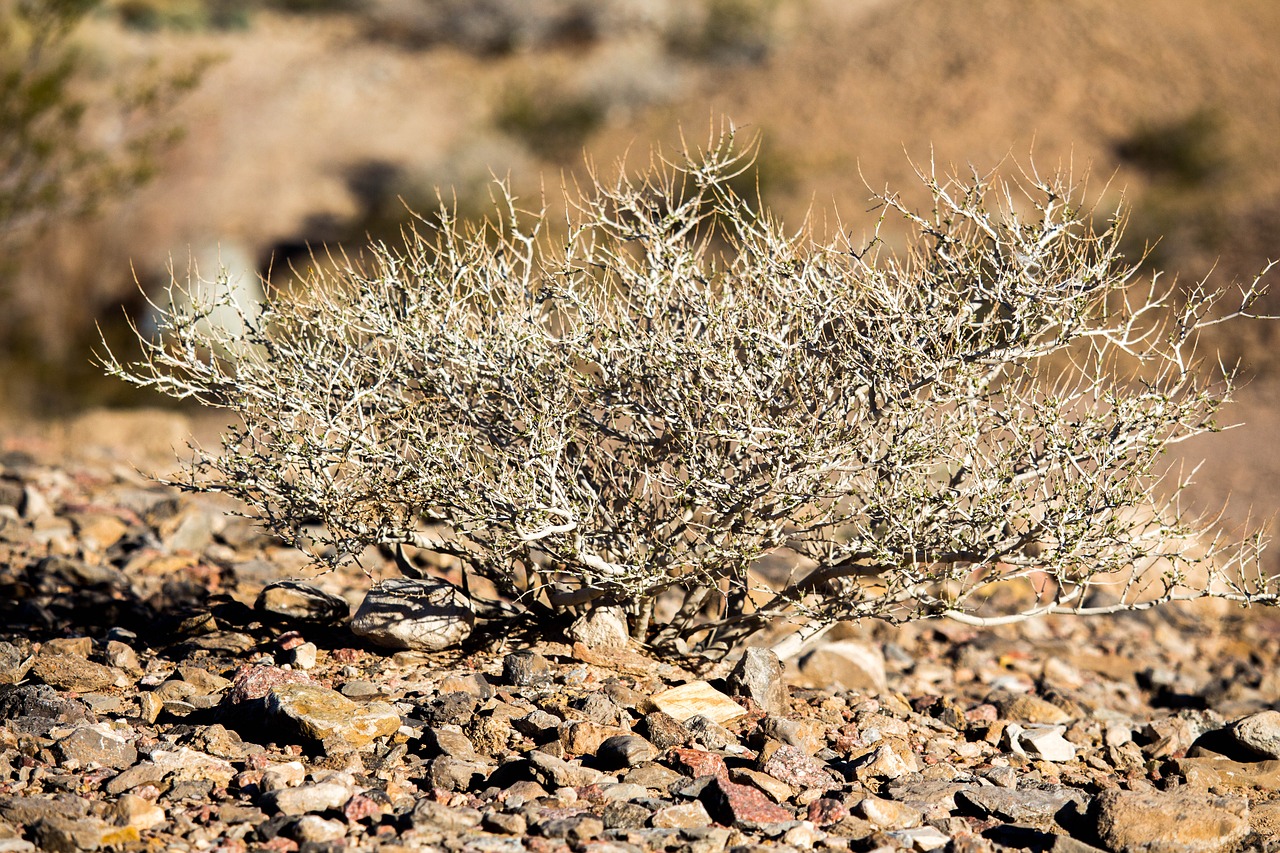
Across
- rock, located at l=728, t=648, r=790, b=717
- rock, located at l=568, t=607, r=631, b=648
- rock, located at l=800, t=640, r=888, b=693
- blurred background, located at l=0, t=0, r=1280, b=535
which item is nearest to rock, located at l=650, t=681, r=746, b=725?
rock, located at l=728, t=648, r=790, b=717

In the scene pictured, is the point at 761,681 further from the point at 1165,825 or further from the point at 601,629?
the point at 1165,825

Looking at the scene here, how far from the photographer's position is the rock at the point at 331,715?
161 inches

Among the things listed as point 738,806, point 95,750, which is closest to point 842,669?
point 738,806

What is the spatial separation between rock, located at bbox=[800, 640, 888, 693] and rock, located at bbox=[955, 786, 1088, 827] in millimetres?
1625

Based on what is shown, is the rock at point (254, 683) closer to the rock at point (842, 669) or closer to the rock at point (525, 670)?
the rock at point (525, 670)

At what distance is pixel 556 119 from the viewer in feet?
93.6

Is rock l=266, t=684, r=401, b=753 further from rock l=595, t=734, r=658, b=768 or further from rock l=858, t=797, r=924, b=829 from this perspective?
rock l=858, t=797, r=924, b=829

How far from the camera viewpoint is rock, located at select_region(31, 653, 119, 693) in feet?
15.3

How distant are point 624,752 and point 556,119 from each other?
84.9 ft

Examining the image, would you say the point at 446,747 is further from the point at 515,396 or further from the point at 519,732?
the point at 515,396

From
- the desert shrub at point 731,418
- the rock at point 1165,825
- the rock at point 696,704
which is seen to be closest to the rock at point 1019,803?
the rock at point 1165,825

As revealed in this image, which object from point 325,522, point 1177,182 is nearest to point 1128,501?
point 325,522

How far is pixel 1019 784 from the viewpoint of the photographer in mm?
4426

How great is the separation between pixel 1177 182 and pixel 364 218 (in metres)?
16.1
